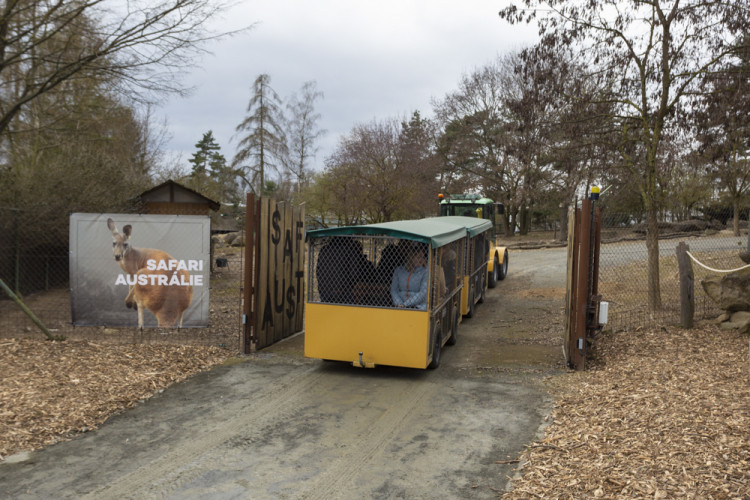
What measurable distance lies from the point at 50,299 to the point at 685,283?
12.6 meters

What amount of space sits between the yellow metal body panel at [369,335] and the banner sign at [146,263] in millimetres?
2522

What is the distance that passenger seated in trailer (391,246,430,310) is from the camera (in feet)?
24.0

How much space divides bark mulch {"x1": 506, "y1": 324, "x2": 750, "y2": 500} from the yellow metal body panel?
1.81 metres

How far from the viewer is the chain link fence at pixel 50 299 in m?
9.41

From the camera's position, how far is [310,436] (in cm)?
539

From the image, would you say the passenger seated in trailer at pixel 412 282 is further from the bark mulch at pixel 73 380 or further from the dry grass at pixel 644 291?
the dry grass at pixel 644 291

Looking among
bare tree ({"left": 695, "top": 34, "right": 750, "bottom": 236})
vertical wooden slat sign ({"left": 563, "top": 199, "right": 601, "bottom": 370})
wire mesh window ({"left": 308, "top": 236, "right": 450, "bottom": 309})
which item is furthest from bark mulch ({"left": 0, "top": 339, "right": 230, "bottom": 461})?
bare tree ({"left": 695, "top": 34, "right": 750, "bottom": 236})

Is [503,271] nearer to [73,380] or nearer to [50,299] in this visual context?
[50,299]

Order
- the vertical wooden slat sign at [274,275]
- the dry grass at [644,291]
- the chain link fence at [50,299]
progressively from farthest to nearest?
the dry grass at [644,291]
the chain link fence at [50,299]
the vertical wooden slat sign at [274,275]

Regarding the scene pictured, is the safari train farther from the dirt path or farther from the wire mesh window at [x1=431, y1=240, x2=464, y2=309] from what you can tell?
the dirt path

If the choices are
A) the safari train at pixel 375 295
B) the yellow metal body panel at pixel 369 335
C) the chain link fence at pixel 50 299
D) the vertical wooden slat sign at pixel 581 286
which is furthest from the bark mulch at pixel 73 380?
the vertical wooden slat sign at pixel 581 286

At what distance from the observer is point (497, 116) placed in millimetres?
34594

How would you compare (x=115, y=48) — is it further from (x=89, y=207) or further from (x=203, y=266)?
(x=89, y=207)

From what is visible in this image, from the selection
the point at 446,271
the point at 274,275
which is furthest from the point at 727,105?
the point at 274,275
